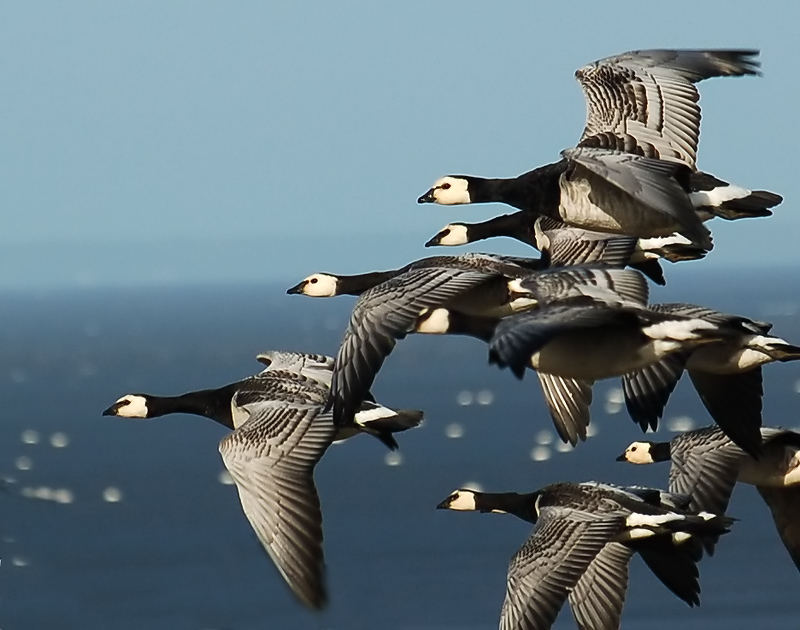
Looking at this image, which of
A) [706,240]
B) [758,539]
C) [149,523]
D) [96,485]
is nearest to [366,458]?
[96,485]

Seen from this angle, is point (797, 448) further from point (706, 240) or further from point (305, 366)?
point (305, 366)

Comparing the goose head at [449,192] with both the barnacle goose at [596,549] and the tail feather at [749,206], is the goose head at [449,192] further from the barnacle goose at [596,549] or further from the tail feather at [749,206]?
the barnacle goose at [596,549]

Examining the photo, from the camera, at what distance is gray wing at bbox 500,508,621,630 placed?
11109 millimetres

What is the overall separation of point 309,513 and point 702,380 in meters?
3.06

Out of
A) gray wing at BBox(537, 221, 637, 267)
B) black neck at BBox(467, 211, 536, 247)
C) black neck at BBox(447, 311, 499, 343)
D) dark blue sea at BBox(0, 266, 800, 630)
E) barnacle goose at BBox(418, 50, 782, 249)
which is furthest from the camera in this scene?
dark blue sea at BBox(0, 266, 800, 630)

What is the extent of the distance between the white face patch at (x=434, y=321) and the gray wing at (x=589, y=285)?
6.27ft

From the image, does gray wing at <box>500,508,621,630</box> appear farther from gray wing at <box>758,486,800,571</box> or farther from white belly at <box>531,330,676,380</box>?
gray wing at <box>758,486,800,571</box>

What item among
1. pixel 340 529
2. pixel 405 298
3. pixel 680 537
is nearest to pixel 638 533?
pixel 680 537

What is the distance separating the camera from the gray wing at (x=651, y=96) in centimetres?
1337

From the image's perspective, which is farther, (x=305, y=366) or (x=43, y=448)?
(x=43, y=448)

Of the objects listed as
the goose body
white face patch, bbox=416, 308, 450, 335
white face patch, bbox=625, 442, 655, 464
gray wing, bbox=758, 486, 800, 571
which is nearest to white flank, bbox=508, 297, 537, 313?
the goose body

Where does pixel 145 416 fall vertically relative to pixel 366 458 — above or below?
above

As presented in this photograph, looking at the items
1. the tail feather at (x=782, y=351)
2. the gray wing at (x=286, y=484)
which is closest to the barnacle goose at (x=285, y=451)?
the gray wing at (x=286, y=484)

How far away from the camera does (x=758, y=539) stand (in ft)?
159
